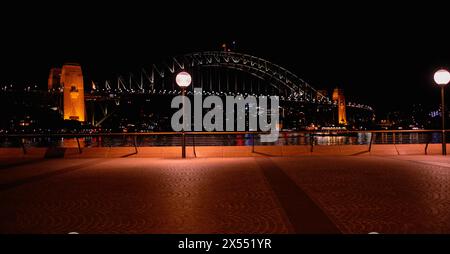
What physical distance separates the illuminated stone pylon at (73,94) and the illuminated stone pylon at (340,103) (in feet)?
142

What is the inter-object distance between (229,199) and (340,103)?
3116 inches

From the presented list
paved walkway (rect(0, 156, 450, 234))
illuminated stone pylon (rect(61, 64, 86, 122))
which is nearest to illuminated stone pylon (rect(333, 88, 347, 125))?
illuminated stone pylon (rect(61, 64, 86, 122))

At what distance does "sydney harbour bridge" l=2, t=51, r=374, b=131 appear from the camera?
62.3 metres

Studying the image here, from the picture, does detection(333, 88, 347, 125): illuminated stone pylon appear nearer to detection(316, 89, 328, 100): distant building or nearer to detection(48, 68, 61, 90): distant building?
detection(316, 89, 328, 100): distant building

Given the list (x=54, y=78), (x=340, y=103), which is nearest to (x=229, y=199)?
(x=54, y=78)

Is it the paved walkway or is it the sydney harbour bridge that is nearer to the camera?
the paved walkway

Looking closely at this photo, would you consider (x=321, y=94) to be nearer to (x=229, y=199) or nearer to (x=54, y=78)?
(x=54, y=78)

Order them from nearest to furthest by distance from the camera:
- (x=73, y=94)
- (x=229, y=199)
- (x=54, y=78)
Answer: (x=229, y=199), (x=73, y=94), (x=54, y=78)

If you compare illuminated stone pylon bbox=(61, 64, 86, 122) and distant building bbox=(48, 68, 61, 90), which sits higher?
distant building bbox=(48, 68, 61, 90)

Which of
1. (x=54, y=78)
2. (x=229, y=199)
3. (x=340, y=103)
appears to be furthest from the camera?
(x=340, y=103)

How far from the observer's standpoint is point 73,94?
194 ft

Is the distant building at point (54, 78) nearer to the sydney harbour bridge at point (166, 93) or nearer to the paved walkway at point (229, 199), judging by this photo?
the sydney harbour bridge at point (166, 93)

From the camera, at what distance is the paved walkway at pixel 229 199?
Result: 4750 millimetres

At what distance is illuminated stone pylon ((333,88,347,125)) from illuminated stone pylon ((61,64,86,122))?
142 ft
